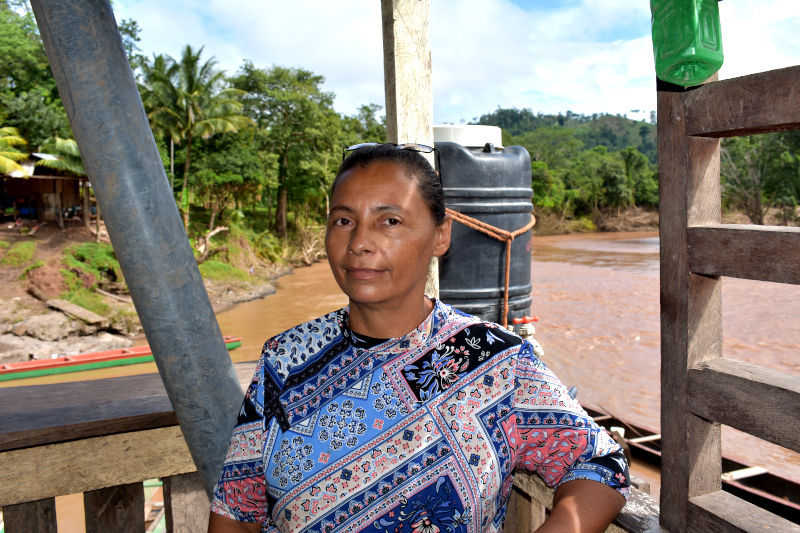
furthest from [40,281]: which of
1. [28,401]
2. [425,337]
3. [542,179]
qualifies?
[542,179]

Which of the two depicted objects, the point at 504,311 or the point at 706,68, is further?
the point at 504,311

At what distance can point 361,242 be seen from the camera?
1.02m

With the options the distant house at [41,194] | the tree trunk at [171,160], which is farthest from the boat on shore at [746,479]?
the distant house at [41,194]

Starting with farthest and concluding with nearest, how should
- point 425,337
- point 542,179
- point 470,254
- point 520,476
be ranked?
point 542,179
point 470,254
point 520,476
point 425,337

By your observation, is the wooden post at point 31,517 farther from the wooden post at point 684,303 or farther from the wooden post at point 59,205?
the wooden post at point 59,205

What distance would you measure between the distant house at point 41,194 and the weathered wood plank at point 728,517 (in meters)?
18.6

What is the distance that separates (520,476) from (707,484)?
404 mm

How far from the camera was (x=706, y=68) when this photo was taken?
94 centimetres

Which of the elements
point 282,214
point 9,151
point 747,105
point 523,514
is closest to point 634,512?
point 523,514

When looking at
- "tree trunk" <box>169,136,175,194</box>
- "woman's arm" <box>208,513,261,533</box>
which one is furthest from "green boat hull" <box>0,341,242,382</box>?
Result: "woman's arm" <box>208,513,261,533</box>

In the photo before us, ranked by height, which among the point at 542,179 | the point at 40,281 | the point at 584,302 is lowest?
the point at 584,302

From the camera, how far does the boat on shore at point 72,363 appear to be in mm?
11156

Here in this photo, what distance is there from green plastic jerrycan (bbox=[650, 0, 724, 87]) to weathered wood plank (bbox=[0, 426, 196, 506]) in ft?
4.20

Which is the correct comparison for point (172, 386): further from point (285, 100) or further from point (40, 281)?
point (285, 100)
